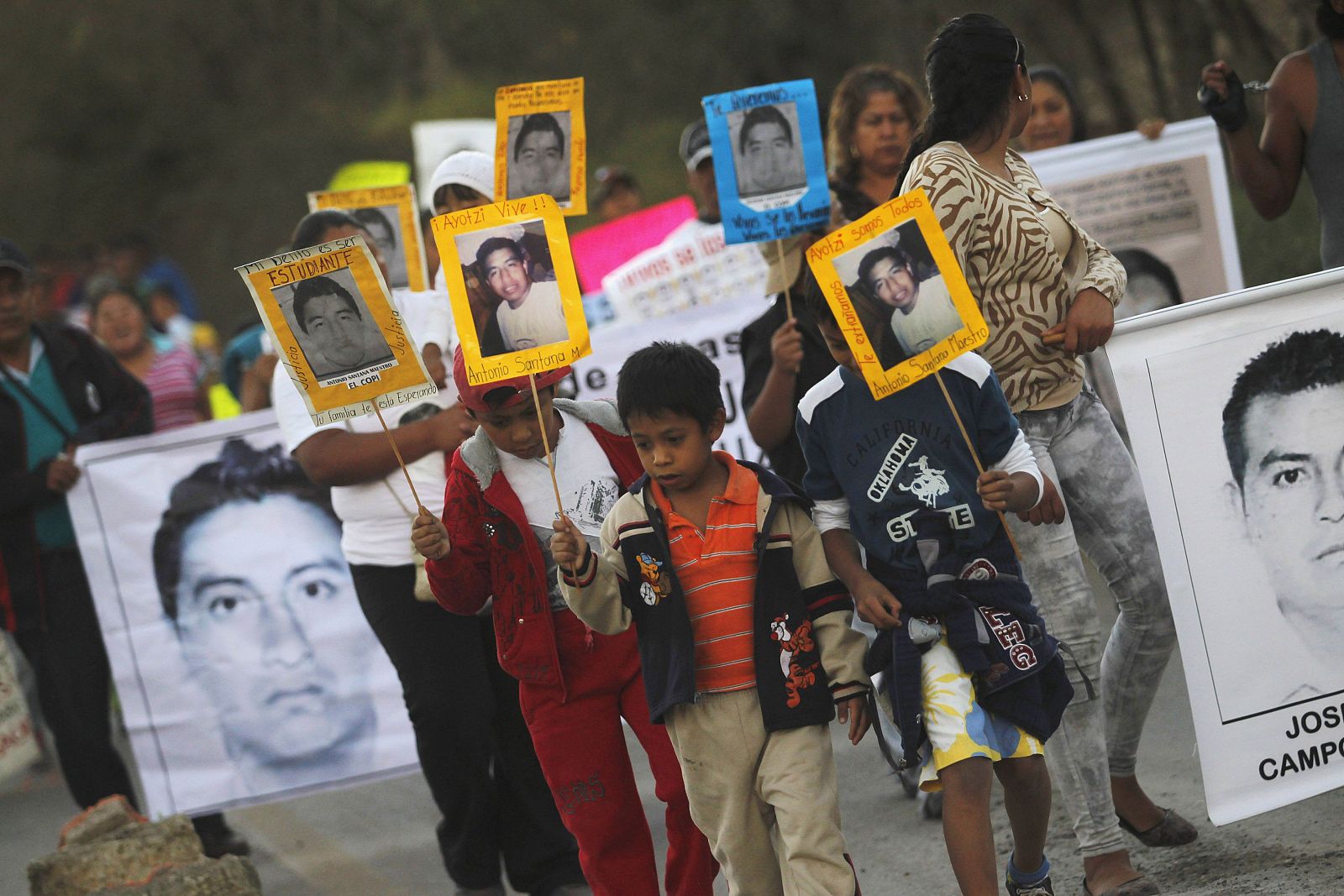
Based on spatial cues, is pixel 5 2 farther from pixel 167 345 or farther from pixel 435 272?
pixel 435 272

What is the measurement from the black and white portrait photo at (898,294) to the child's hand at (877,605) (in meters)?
0.48

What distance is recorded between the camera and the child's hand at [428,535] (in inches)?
145

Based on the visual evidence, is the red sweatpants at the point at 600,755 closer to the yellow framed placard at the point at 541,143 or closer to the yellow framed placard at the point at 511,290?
the yellow framed placard at the point at 511,290

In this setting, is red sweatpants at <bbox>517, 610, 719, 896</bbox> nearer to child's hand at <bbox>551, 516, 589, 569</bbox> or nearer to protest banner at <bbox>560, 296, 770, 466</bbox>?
child's hand at <bbox>551, 516, 589, 569</bbox>

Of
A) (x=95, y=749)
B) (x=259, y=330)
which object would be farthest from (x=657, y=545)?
(x=259, y=330)

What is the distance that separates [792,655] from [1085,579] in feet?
2.54

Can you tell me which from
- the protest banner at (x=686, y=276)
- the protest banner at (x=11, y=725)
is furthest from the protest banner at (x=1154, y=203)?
the protest banner at (x=11, y=725)

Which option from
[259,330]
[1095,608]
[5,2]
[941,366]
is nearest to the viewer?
[941,366]

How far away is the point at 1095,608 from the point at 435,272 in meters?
2.79

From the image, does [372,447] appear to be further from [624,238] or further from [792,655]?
[624,238]

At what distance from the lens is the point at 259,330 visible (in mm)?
7727

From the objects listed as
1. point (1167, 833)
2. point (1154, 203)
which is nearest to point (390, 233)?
point (1167, 833)

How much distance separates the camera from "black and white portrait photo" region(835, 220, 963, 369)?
3434mm

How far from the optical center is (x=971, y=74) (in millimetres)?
3779
